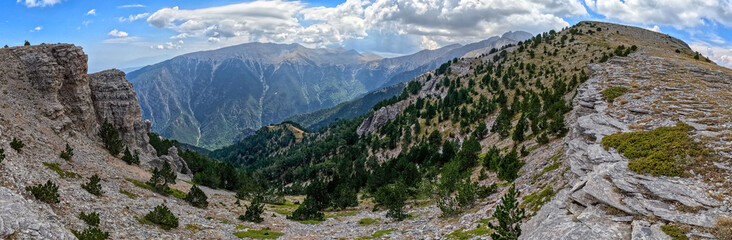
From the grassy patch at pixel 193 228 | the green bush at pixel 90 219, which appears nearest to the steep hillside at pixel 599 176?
the grassy patch at pixel 193 228

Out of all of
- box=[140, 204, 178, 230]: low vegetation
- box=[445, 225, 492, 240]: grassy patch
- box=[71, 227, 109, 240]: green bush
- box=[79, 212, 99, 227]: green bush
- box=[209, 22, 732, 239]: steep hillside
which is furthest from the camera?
box=[140, 204, 178, 230]: low vegetation

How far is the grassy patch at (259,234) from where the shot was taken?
39000 millimetres

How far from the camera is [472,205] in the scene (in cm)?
4188

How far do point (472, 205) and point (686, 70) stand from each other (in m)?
48.1

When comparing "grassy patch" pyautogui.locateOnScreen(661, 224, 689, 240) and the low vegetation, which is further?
the low vegetation

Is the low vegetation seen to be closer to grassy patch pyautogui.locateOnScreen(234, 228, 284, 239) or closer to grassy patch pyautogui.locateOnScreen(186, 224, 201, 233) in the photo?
grassy patch pyautogui.locateOnScreen(186, 224, 201, 233)

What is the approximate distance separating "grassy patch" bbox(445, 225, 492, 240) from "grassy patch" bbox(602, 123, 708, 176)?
37.9 ft

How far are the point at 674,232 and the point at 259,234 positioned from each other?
39.1 m

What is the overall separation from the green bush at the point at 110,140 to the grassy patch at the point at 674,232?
258ft

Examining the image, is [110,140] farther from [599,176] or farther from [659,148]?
[659,148]

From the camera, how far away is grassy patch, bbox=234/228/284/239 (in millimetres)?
39000

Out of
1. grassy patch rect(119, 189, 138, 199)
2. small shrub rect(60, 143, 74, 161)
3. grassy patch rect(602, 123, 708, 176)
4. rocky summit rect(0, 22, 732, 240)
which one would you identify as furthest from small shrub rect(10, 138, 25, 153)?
grassy patch rect(602, 123, 708, 176)

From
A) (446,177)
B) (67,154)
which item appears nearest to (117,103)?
(67,154)

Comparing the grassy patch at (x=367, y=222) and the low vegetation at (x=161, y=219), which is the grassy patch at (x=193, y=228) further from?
the grassy patch at (x=367, y=222)
